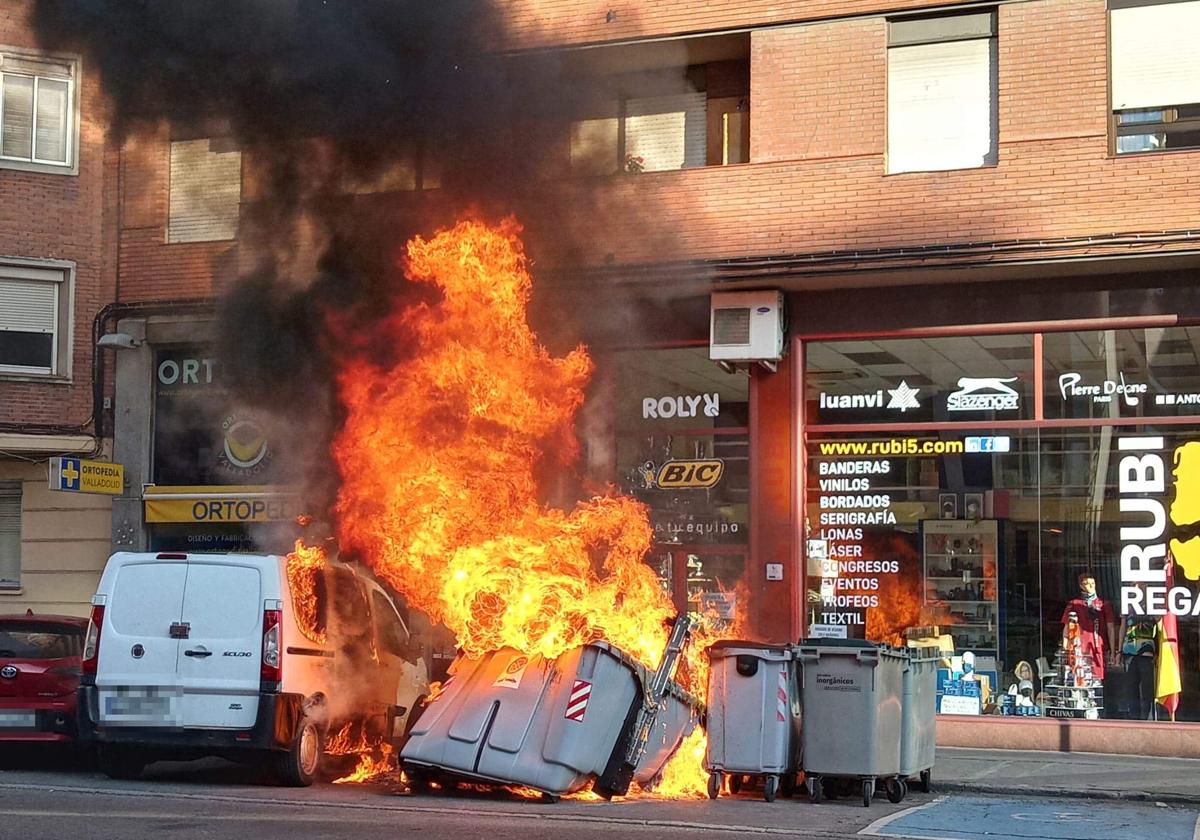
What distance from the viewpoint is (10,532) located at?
54.2 feet

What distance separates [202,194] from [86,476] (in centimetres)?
349

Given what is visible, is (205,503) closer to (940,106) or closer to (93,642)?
(93,642)

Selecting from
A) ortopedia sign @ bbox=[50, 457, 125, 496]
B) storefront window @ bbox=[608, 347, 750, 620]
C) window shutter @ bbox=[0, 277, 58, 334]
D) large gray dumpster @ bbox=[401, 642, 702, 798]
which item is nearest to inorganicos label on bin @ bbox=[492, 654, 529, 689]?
large gray dumpster @ bbox=[401, 642, 702, 798]

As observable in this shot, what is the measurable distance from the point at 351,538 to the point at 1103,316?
699 cm

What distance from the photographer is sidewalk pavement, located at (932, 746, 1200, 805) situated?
10.0 m

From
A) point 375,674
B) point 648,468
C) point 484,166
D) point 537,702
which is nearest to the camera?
point 537,702

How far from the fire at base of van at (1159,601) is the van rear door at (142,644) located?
27.0ft

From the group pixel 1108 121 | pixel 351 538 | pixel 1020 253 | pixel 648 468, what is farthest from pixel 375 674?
pixel 1108 121

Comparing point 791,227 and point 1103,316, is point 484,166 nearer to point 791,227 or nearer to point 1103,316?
point 791,227

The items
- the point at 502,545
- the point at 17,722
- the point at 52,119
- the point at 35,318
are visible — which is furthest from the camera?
Answer: the point at 52,119

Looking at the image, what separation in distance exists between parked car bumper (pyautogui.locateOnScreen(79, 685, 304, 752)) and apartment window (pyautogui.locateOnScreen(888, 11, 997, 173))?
7.72 metres

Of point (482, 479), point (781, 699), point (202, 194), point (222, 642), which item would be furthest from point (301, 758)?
point (202, 194)

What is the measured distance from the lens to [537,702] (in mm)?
8688

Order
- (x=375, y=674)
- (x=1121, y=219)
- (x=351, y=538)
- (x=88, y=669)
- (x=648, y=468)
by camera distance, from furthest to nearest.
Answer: (x=648, y=468)
(x=1121, y=219)
(x=351, y=538)
(x=375, y=674)
(x=88, y=669)
